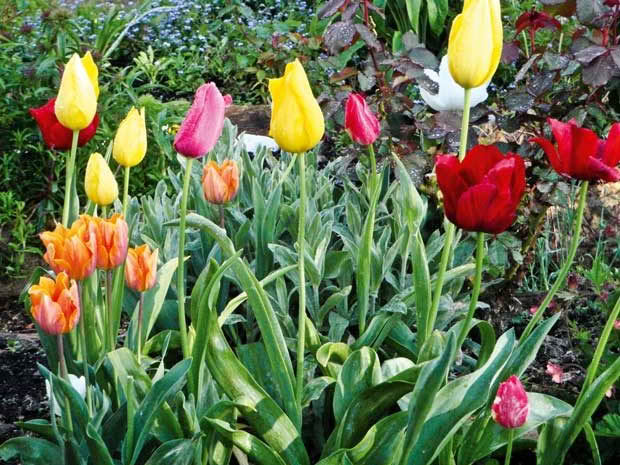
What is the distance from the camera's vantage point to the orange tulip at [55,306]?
47.2 inches

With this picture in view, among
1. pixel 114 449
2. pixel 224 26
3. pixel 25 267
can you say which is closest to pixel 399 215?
pixel 114 449

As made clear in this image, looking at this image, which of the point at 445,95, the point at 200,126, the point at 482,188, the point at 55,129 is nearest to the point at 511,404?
the point at 482,188

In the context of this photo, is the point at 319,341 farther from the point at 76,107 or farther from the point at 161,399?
the point at 76,107

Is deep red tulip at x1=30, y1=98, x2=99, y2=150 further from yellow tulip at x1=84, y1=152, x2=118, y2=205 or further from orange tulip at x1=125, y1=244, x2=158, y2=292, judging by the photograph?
orange tulip at x1=125, y1=244, x2=158, y2=292

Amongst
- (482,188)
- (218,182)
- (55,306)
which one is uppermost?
(482,188)

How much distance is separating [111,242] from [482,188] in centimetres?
54

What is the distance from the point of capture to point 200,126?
4.39 feet

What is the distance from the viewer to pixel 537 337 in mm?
1415

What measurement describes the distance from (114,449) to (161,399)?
0.22 meters

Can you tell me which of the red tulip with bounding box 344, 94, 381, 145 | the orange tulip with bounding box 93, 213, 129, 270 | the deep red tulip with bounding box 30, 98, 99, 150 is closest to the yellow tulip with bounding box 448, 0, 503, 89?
the red tulip with bounding box 344, 94, 381, 145

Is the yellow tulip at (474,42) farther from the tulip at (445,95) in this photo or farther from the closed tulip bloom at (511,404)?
the tulip at (445,95)

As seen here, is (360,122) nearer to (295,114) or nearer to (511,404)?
(295,114)

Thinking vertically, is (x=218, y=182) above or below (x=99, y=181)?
below

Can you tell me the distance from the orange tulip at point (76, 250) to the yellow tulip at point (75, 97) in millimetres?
199
